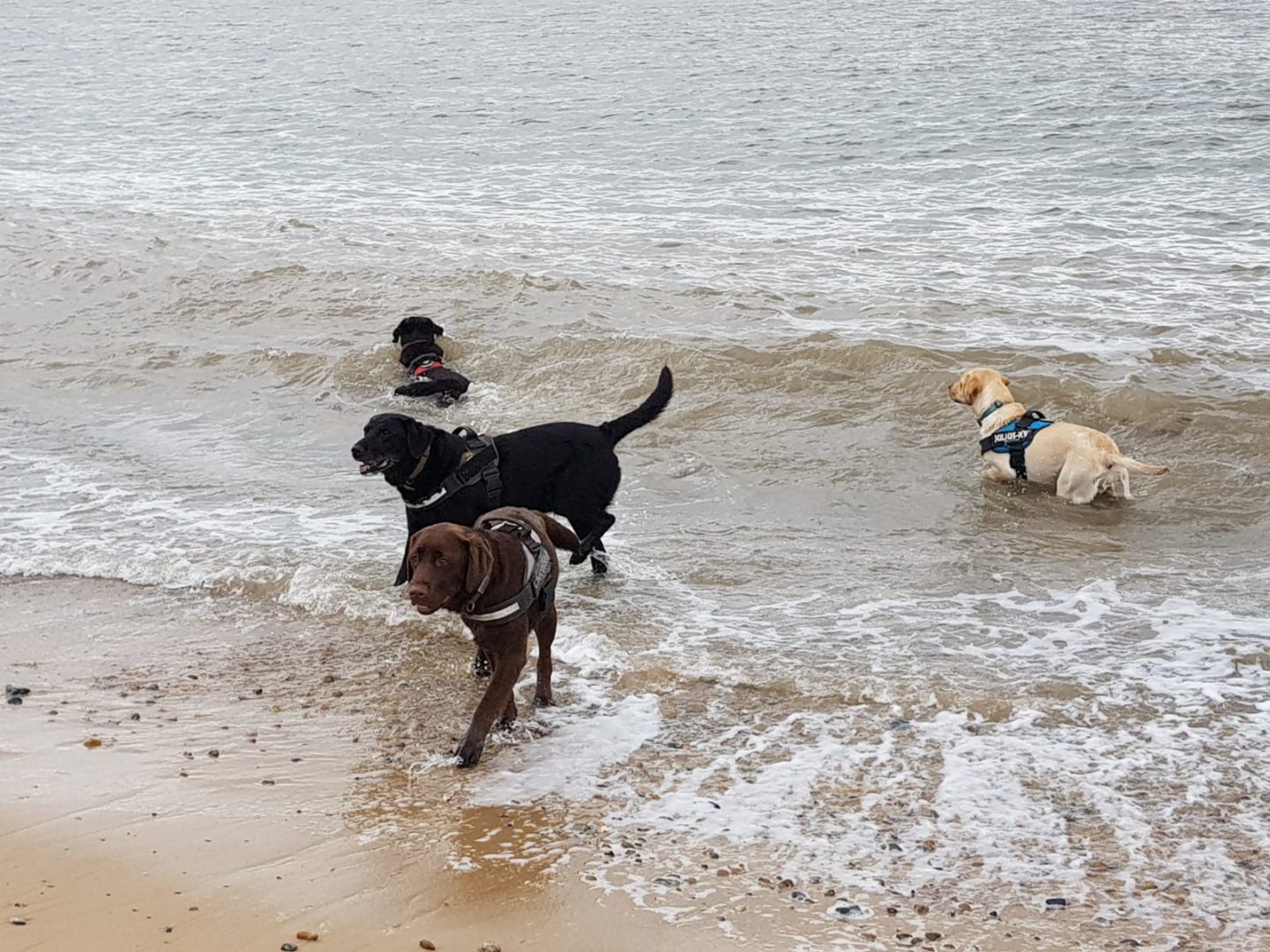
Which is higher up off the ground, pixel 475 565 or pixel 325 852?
pixel 475 565

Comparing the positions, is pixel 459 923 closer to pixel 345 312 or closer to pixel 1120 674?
pixel 1120 674

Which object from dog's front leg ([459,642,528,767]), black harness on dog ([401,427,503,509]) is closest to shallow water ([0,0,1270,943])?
dog's front leg ([459,642,528,767])

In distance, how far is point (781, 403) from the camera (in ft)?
34.0

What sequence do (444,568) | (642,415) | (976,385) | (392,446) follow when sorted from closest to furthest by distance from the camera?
(444,568) → (392,446) → (642,415) → (976,385)

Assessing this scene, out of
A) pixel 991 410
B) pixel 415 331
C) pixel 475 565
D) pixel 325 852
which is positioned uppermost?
pixel 475 565

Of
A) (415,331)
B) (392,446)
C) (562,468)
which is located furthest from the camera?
(415,331)

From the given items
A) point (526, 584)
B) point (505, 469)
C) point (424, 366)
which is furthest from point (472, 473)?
point (424, 366)

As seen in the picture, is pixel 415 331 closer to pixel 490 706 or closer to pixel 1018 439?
pixel 1018 439

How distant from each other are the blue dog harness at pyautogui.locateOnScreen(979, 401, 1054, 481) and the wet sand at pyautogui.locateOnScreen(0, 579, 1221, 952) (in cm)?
414

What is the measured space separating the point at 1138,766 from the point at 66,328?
11.8 m

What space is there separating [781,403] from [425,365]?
9.61 ft

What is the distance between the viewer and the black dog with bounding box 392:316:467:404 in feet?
34.5

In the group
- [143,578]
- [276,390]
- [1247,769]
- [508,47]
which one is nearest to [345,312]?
[276,390]

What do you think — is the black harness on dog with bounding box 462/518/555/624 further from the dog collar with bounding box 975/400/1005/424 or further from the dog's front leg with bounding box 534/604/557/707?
the dog collar with bounding box 975/400/1005/424
